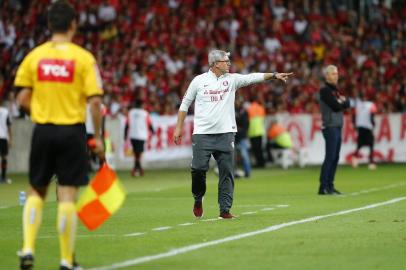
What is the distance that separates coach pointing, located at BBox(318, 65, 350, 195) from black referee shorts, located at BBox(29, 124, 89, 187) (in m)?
11.3

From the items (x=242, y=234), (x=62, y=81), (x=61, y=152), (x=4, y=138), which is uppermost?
(x=62, y=81)

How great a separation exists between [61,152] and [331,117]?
1159 cm

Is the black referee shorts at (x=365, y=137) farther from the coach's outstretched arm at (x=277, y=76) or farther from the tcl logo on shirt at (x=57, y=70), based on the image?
the tcl logo on shirt at (x=57, y=70)

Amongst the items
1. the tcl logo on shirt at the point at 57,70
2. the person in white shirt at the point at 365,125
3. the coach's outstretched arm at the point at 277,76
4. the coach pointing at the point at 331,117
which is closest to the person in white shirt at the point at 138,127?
the person in white shirt at the point at 365,125

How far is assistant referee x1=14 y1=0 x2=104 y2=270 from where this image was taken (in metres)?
11.0

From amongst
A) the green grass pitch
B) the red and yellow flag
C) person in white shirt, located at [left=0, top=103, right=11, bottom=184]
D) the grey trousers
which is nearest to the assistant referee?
the red and yellow flag

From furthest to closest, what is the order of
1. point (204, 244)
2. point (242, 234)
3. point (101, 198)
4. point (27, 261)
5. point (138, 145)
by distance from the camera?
1. point (138, 145)
2. point (242, 234)
3. point (204, 244)
4. point (101, 198)
5. point (27, 261)

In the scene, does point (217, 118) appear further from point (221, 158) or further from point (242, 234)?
point (242, 234)

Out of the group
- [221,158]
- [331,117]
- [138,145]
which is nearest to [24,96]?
[221,158]

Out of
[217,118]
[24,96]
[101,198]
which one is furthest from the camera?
[217,118]

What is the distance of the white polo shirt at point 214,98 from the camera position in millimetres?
16875

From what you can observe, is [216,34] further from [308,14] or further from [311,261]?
[311,261]

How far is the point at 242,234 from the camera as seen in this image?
14.3 meters

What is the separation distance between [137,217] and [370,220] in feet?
11.5
